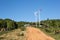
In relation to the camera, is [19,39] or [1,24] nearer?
[19,39]

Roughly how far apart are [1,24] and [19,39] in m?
69.9

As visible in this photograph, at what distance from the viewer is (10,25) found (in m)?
93.1

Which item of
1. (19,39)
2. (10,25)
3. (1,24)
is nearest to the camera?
(19,39)

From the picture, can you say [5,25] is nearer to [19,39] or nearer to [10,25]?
[10,25]

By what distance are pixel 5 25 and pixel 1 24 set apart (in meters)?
3.34

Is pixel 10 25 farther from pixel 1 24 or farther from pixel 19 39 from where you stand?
pixel 19 39

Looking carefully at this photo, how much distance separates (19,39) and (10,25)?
6129cm

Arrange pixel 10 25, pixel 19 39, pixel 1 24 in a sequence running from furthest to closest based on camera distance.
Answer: pixel 1 24
pixel 10 25
pixel 19 39

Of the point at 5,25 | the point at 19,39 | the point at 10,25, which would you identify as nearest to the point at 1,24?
the point at 5,25

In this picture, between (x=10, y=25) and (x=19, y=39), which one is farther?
(x=10, y=25)

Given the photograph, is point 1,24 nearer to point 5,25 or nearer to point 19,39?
point 5,25

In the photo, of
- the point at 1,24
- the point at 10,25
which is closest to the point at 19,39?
the point at 10,25

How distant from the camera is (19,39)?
3228 cm

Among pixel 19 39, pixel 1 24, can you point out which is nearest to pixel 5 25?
pixel 1 24
